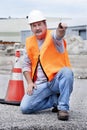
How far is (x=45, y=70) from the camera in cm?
612

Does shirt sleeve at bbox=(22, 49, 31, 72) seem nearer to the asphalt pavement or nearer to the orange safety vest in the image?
the orange safety vest

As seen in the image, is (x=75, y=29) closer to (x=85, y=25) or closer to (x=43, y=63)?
(x=85, y=25)

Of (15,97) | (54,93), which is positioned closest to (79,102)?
(15,97)

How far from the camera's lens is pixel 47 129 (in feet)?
17.9

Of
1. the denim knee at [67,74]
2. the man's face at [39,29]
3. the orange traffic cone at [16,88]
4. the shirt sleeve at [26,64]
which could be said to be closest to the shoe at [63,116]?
the denim knee at [67,74]

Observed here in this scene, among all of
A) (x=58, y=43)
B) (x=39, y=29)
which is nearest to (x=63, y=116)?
(x=58, y=43)

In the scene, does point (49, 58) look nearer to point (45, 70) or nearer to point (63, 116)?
point (45, 70)

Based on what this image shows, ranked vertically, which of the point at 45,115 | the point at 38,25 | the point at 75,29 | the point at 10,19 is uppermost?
the point at 38,25

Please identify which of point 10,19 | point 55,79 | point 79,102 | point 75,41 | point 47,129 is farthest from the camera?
point 10,19

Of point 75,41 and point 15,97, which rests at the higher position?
point 15,97

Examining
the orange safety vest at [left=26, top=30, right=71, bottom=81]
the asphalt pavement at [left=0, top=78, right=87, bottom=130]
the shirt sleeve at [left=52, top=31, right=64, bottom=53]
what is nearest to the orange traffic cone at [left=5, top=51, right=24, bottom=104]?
the asphalt pavement at [left=0, top=78, right=87, bottom=130]

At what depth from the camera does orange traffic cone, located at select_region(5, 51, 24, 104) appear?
7414 mm

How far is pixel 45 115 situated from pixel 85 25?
43078 mm

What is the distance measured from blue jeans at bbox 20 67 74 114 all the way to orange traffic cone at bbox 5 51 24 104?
1.02 m
